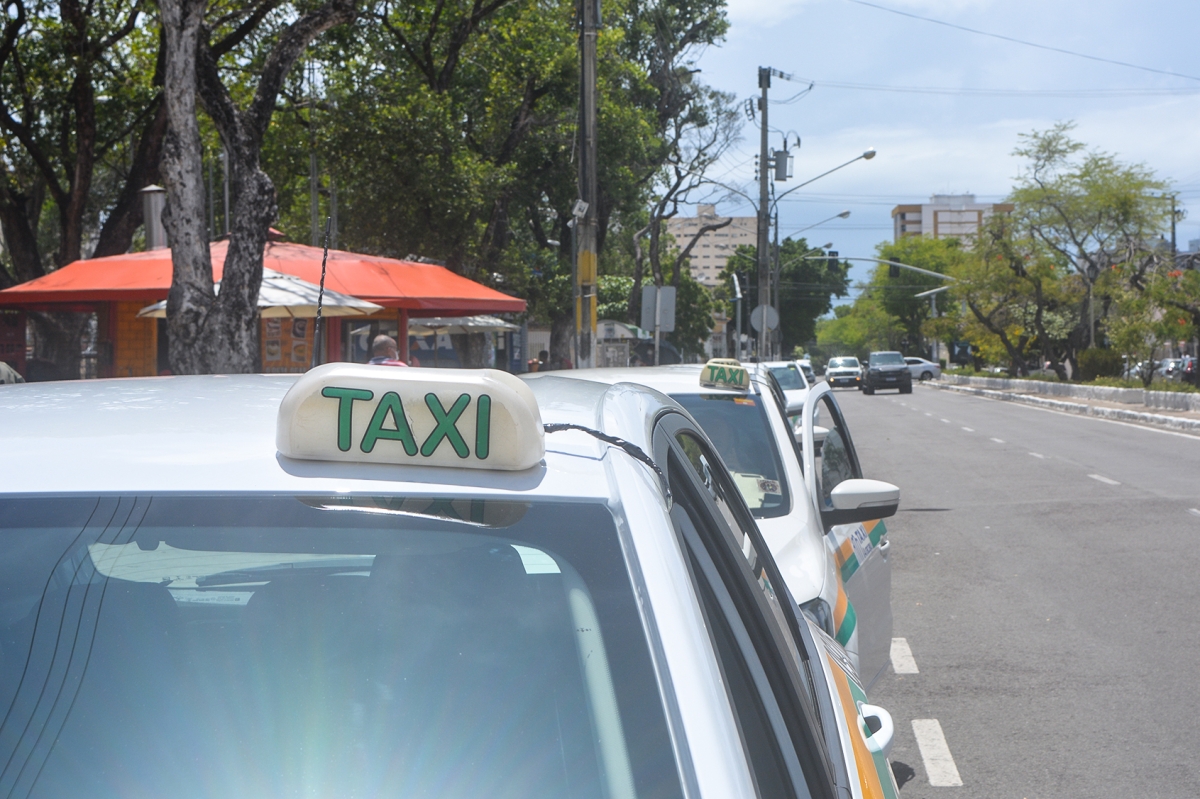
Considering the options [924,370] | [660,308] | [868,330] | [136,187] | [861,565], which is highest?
[136,187]

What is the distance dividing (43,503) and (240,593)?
13.2 inches

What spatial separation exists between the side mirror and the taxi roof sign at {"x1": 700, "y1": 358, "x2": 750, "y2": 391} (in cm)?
98

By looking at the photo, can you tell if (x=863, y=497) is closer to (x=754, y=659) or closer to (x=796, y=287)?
(x=754, y=659)

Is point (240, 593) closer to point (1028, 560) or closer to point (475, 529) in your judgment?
point (475, 529)

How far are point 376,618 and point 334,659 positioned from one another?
79mm

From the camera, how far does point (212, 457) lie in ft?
5.11

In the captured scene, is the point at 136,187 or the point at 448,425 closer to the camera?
the point at 448,425

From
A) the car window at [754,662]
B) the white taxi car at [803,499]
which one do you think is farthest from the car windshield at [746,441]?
the car window at [754,662]

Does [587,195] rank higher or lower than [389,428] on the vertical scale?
higher

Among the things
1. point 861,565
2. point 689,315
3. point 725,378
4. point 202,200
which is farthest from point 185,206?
point 689,315

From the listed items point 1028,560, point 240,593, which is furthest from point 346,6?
point 240,593

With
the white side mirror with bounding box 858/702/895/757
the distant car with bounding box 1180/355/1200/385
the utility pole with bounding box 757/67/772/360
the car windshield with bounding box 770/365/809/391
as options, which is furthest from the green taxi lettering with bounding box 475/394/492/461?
the distant car with bounding box 1180/355/1200/385

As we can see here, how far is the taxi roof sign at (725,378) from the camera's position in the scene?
5441 mm

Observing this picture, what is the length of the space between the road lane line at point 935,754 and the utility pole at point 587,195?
11.0 metres
